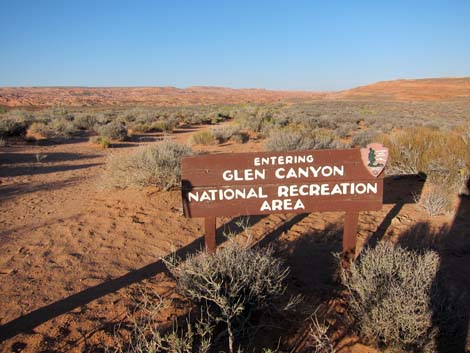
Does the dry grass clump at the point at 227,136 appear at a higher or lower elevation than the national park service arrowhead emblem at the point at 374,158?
lower

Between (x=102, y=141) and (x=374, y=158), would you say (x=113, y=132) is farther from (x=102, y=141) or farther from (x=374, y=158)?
(x=374, y=158)

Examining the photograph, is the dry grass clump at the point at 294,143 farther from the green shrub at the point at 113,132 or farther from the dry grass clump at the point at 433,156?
the green shrub at the point at 113,132

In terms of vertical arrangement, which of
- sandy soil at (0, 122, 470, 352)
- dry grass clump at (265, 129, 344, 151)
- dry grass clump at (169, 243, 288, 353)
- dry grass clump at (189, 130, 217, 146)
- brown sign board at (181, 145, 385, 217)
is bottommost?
sandy soil at (0, 122, 470, 352)

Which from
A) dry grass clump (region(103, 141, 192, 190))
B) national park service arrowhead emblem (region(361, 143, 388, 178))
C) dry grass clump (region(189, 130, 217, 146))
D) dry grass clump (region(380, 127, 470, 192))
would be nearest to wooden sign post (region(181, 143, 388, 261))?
national park service arrowhead emblem (region(361, 143, 388, 178))

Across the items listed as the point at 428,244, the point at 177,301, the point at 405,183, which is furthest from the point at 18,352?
the point at 405,183

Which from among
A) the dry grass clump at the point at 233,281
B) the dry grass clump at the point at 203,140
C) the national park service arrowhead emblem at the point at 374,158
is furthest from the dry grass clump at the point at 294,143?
the dry grass clump at the point at 233,281

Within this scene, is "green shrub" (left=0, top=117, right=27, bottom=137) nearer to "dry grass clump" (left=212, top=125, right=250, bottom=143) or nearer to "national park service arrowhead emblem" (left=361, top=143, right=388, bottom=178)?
"dry grass clump" (left=212, top=125, right=250, bottom=143)

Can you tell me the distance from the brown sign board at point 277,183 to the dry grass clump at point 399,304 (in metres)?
0.68

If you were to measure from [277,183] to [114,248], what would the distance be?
2325mm

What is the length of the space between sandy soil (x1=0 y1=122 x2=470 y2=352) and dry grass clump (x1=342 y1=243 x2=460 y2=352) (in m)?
0.25

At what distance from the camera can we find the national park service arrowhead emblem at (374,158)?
3.40 meters

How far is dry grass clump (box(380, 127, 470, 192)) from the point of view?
21.7 ft

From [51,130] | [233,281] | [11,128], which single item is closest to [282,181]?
[233,281]

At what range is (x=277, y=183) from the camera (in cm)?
341
